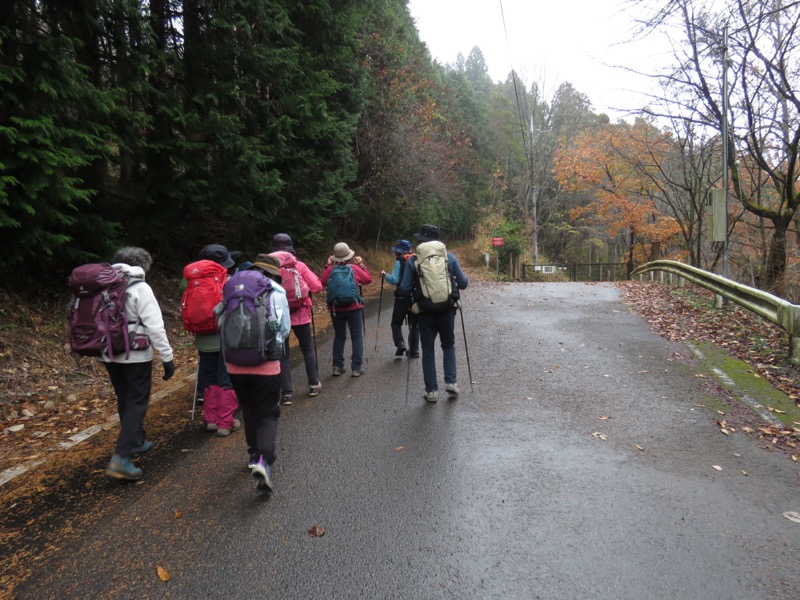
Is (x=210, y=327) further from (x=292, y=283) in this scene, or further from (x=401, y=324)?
(x=401, y=324)

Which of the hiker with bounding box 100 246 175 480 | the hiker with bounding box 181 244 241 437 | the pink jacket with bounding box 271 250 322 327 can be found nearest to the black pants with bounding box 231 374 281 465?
the hiker with bounding box 100 246 175 480

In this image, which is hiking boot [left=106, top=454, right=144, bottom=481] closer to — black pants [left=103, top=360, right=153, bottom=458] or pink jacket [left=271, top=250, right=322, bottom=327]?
black pants [left=103, top=360, right=153, bottom=458]

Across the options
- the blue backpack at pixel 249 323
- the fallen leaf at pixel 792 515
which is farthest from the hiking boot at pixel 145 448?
the fallen leaf at pixel 792 515

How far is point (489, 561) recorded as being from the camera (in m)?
2.93

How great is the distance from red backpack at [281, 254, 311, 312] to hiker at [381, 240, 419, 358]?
1.23 m

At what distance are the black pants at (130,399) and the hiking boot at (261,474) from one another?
112 cm

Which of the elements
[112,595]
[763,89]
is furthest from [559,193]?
[112,595]

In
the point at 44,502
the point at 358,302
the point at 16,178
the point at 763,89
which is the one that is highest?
the point at 763,89

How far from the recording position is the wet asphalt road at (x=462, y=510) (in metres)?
2.77

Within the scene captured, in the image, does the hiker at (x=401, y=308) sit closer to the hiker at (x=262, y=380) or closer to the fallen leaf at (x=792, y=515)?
the hiker at (x=262, y=380)

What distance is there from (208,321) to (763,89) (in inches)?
562

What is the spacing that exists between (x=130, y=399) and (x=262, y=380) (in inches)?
48.4

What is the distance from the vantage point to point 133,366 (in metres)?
4.04

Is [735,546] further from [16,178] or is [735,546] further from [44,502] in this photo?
[16,178]
